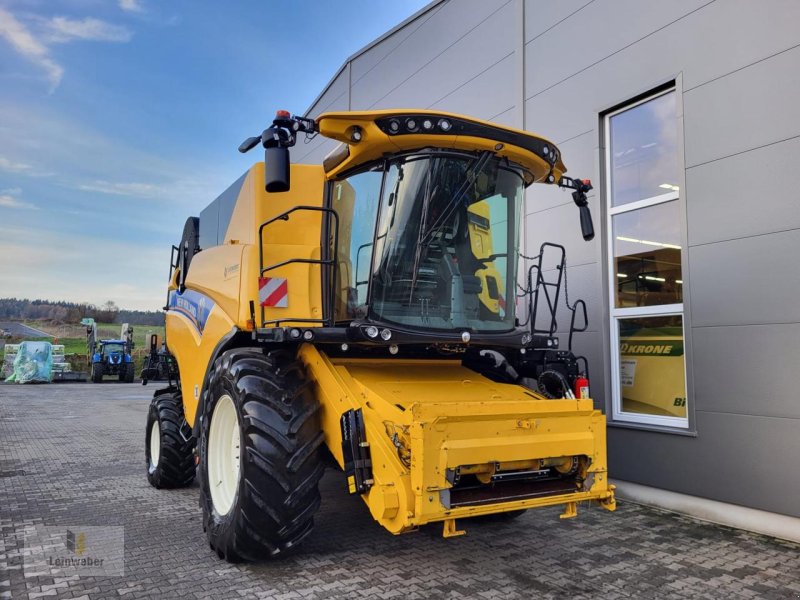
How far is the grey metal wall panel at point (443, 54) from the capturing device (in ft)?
27.1

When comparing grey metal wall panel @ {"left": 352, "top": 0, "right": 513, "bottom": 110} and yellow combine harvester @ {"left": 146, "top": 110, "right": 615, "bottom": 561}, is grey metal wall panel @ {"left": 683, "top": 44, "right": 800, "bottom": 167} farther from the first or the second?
grey metal wall panel @ {"left": 352, "top": 0, "right": 513, "bottom": 110}

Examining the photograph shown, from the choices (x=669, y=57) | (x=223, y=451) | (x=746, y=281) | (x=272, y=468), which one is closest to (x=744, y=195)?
(x=746, y=281)

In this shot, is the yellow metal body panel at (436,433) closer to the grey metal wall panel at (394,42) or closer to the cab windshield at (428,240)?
the cab windshield at (428,240)

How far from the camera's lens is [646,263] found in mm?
6098

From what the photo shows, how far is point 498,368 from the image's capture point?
16.5 feet

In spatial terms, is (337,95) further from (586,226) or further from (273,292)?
(273,292)

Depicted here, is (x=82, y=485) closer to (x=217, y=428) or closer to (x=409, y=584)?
(x=217, y=428)

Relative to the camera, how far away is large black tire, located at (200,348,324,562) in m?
3.56

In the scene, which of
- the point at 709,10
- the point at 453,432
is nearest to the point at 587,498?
the point at 453,432

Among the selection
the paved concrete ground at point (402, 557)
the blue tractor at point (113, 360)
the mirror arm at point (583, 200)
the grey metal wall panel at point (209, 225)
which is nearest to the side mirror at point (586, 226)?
the mirror arm at point (583, 200)

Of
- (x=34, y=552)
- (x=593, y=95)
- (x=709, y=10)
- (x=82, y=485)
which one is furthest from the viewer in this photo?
(x=593, y=95)

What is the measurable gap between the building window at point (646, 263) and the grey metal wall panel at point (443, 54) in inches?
101

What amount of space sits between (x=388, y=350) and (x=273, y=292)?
0.96 metres

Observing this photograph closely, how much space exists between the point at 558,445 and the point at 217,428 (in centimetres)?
250
